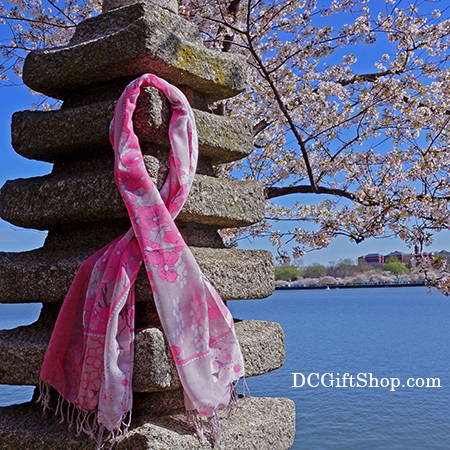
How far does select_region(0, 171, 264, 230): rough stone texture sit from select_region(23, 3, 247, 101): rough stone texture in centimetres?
53

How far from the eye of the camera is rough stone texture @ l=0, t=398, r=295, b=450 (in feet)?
6.05

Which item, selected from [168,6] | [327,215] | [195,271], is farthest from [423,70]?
[195,271]

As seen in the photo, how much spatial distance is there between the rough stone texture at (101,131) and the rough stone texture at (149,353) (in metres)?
0.89

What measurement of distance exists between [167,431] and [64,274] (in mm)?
845

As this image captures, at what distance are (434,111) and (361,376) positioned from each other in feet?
20.1

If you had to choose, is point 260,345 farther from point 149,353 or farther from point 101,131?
point 101,131

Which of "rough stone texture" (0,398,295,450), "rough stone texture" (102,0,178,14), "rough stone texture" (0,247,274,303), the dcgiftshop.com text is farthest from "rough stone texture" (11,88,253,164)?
the dcgiftshop.com text

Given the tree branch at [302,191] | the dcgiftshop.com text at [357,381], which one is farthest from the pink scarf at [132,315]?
the dcgiftshop.com text at [357,381]

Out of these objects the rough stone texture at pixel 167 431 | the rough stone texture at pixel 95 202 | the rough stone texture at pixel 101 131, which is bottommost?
the rough stone texture at pixel 167 431

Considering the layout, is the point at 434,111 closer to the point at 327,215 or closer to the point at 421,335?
the point at 327,215

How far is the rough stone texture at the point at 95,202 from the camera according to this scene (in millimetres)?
2186

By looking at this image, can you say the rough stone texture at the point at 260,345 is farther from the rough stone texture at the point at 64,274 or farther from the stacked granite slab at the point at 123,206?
the rough stone texture at the point at 64,274

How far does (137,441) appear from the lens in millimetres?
1821

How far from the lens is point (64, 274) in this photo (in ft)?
7.14
